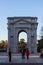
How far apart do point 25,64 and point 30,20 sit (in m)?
38.1

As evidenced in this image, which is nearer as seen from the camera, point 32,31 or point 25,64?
point 25,64

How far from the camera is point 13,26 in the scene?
202 ft

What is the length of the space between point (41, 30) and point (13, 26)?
88.5ft

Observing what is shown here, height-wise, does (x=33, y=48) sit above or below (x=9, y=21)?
below

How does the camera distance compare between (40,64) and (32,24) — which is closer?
(40,64)

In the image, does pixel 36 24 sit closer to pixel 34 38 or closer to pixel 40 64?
pixel 34 38

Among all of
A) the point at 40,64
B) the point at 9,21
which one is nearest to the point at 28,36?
the point at 9,21

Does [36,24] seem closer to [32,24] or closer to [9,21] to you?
[32,24]

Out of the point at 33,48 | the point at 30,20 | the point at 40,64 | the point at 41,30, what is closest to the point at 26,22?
the point at 30,20

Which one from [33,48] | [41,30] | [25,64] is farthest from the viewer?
[33,48]

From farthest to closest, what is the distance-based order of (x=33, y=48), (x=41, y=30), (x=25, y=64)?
(x=33, y=48)
(x=41, y=30)
(x=25, y=64)

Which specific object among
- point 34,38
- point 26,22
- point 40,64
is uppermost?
point 26,22

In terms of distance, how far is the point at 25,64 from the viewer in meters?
22.2

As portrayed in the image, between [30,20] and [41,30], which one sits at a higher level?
[30,20]
